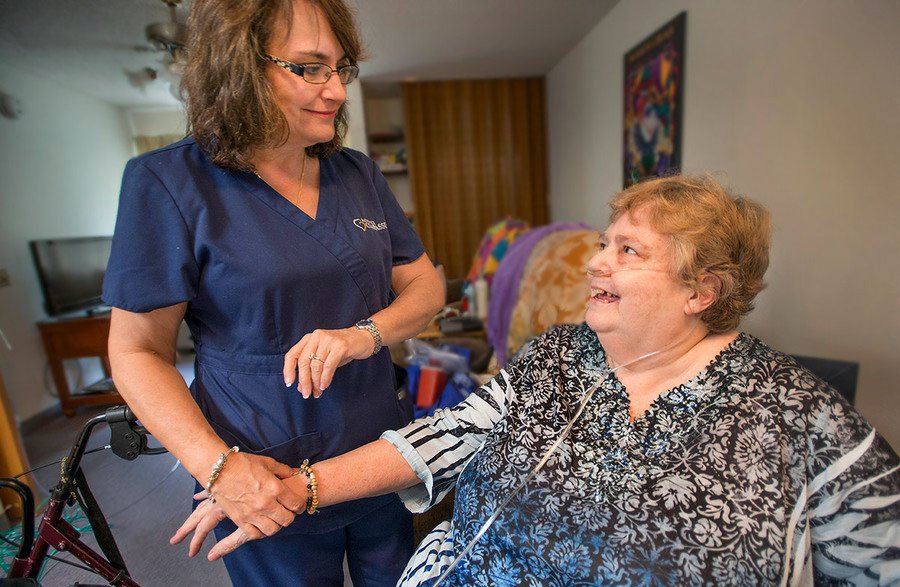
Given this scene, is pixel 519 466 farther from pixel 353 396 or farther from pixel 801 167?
pixel 801 167

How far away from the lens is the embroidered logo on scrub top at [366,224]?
0.71m

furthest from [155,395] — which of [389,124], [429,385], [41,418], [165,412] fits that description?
[389,124]

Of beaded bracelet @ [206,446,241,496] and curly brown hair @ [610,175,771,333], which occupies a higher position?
curly brown hair @ [610,175,771,333]

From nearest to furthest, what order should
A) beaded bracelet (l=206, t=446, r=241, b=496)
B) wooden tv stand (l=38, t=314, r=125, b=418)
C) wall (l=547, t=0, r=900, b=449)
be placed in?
beaded bracelet (l=206, t=446, r=241, b=496) → wooden tv stand (l=38, t=314, r=125, b=418) → wall (l=547, t=0, r=900, b=449)

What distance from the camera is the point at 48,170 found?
1028 mm

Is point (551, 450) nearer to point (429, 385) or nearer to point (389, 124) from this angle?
point (429, 385)

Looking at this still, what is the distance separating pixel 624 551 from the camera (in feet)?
2.05

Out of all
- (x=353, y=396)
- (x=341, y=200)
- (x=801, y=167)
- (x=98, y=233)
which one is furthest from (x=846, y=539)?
(x=98, y=233)

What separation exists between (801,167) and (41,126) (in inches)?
81.1

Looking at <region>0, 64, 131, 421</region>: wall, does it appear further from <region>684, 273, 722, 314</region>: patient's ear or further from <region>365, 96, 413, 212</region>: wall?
<region>365, 96, 413, 212</region>: wall

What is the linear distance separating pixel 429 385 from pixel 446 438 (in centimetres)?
96

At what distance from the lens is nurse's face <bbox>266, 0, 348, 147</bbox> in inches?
23.3

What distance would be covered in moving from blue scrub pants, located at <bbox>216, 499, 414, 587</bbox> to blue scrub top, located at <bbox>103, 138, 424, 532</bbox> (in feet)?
0.12

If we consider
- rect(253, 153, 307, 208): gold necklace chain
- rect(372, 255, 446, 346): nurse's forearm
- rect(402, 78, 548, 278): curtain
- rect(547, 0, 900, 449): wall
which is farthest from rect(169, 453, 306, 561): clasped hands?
rect(402, 78, 548, 278): curtain
